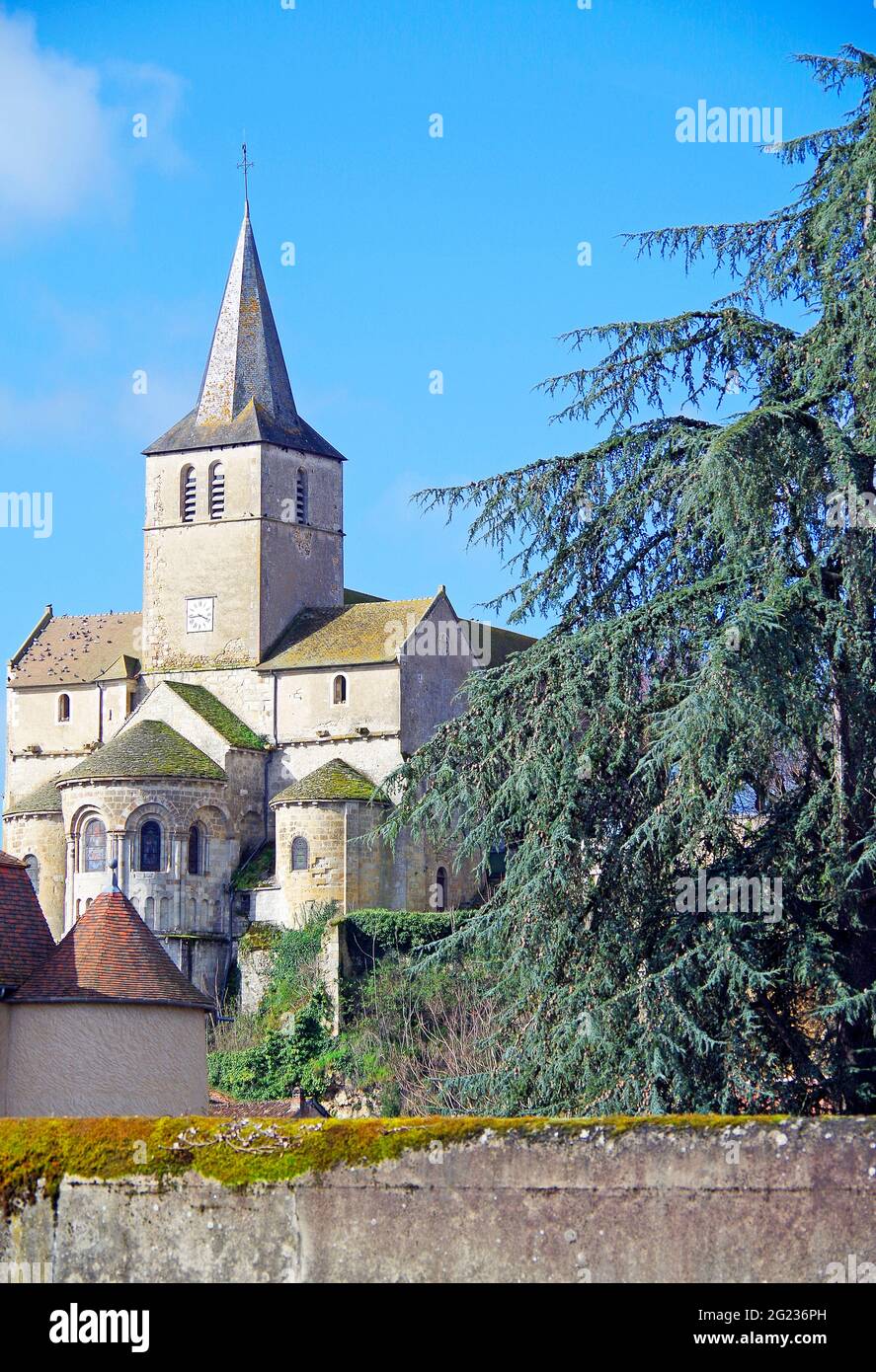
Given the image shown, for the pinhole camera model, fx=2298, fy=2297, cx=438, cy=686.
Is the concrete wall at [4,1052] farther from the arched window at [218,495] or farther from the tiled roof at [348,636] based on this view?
the arched window at [218,495]

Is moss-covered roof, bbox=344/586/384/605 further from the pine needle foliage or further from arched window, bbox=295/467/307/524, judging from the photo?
the pine needle foliage

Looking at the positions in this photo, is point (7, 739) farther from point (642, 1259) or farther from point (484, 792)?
point (642, 1259)

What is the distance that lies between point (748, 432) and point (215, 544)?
152 ft

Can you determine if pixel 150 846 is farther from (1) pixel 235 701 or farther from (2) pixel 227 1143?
(2) pixel 227 1143

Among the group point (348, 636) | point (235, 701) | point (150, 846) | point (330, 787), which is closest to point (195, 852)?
point (150, 846)

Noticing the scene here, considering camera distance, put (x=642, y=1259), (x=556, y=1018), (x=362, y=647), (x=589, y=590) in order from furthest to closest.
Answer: (x=362, y=647) < (x=589, y=590) < (x=556, y=1018) < (x=642, y=1259)

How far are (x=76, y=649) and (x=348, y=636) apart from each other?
437 inches

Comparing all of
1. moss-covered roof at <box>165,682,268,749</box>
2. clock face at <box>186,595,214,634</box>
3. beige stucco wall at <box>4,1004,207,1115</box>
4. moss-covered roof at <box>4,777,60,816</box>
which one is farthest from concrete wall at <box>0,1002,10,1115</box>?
clock face at <box>186,595,214,634</box>

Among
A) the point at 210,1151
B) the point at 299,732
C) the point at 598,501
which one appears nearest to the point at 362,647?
the point at 299,732

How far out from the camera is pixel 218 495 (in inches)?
2648

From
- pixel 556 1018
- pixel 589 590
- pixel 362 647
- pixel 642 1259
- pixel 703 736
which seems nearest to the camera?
pixel 642 1259

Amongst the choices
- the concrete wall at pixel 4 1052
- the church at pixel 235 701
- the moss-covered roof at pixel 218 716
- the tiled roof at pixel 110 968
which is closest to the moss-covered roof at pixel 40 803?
the church at pixel 235 701

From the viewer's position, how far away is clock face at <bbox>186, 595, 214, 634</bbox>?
6644 centimetres
